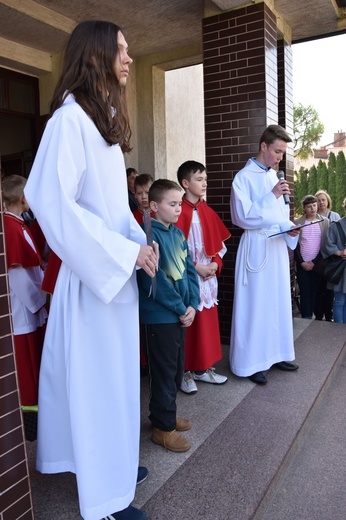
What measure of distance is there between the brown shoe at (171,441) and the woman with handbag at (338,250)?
12.0 ft

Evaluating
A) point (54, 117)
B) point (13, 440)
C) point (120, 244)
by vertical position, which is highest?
point (54, 117)

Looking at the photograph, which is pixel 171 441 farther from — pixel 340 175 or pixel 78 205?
pixel 340 175

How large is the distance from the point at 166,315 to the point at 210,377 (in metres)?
1.31

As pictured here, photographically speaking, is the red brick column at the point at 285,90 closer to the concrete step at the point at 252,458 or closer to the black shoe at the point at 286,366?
the black shoe at the point at 286,366

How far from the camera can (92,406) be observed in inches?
71.2

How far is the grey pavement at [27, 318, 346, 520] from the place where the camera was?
2.16 m

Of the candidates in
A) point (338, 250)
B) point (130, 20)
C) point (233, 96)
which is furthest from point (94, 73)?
point (338, 250)

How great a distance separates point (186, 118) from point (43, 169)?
6586 millimetres

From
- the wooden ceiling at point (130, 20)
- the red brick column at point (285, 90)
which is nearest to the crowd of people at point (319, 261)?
the red brick column at point (285, 90)

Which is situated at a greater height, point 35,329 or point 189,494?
point 35,329

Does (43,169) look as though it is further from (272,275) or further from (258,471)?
(272,275)

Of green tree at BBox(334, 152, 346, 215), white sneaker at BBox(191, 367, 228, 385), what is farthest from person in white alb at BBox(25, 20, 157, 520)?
green tree at BBox(334, 152, 346, 215)

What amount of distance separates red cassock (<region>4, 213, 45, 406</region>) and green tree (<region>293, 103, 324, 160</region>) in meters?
43.5

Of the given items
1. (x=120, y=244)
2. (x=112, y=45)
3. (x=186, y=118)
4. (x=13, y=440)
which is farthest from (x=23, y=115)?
(x=13, y=440)
